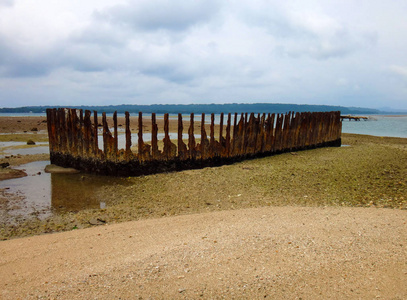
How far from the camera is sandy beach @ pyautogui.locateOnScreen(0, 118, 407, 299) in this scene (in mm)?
3143

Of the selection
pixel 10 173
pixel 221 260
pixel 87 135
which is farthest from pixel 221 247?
pixel 10 173

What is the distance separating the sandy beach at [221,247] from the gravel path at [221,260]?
14 mm

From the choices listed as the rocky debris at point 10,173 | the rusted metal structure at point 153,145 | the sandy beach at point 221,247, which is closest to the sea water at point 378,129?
the rusted metal structure at point 153,145

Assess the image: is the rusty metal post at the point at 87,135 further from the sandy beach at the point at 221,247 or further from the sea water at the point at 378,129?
the sea water at the point at 378,129

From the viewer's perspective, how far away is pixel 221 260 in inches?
144

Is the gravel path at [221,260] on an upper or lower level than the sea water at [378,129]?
upper

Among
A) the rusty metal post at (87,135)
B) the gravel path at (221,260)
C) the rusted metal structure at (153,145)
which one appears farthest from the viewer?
the rusty metal post at (87,135)

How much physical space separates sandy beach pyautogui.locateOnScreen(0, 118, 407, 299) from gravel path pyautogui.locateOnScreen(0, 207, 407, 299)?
0.04 feet

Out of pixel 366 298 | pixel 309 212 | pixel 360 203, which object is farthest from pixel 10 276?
pixel 360 203

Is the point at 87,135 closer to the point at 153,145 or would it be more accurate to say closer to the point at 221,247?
the point at 153,145

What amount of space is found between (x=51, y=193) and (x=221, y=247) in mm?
6085

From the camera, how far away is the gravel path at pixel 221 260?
3.10 m

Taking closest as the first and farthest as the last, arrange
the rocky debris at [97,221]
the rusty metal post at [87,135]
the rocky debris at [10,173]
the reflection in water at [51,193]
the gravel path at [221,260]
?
1. the gravel path at [221,260]
2. the rocky debris at [97,221]
3. the reflection in water at [51,193]
4. the rocky debris at [10,173]
5. the rusty metal post at [87,135]

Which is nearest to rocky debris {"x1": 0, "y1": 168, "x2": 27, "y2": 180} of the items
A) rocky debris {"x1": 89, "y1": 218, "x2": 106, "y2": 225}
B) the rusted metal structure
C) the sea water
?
the rusted metal structure
